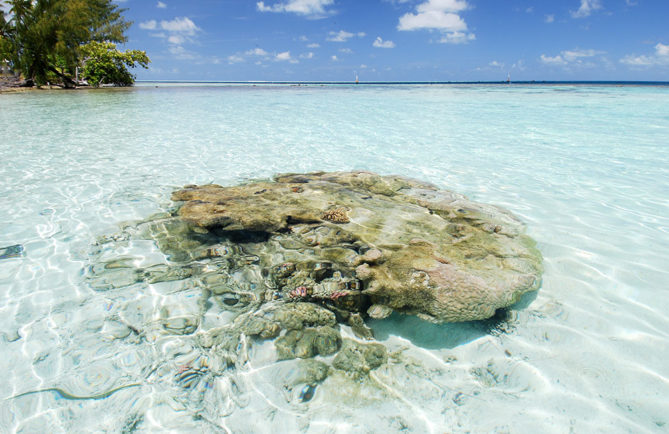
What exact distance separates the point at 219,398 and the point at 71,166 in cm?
619

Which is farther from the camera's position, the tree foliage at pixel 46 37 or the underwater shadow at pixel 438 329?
the tree foliage at pixel 46 37

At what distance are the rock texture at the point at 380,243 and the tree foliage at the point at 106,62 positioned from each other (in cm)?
3555

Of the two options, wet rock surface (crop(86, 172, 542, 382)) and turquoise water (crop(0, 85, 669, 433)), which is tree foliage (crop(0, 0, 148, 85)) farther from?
wet rock surface (crop(86, 172, 542, 382))

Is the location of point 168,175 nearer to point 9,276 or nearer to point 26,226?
point 26,226

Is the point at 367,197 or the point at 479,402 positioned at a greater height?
the point at 367,197

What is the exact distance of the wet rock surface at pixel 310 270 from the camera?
227cm

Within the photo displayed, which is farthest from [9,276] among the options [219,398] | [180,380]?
[219,398]

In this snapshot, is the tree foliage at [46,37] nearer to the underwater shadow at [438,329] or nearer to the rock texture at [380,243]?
the rock texture at [380,243]

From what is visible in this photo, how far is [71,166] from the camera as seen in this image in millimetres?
6184

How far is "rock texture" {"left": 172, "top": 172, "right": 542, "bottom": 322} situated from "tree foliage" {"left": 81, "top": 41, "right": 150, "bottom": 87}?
3555 centimetres

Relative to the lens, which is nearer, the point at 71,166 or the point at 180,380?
the point at 180,380

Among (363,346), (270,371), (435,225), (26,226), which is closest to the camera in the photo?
(270,371)

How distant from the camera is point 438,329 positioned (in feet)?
7.75

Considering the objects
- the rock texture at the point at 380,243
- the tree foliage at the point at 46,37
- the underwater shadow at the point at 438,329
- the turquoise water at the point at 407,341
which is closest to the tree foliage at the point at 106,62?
the tree foliage at the point at 46,37
